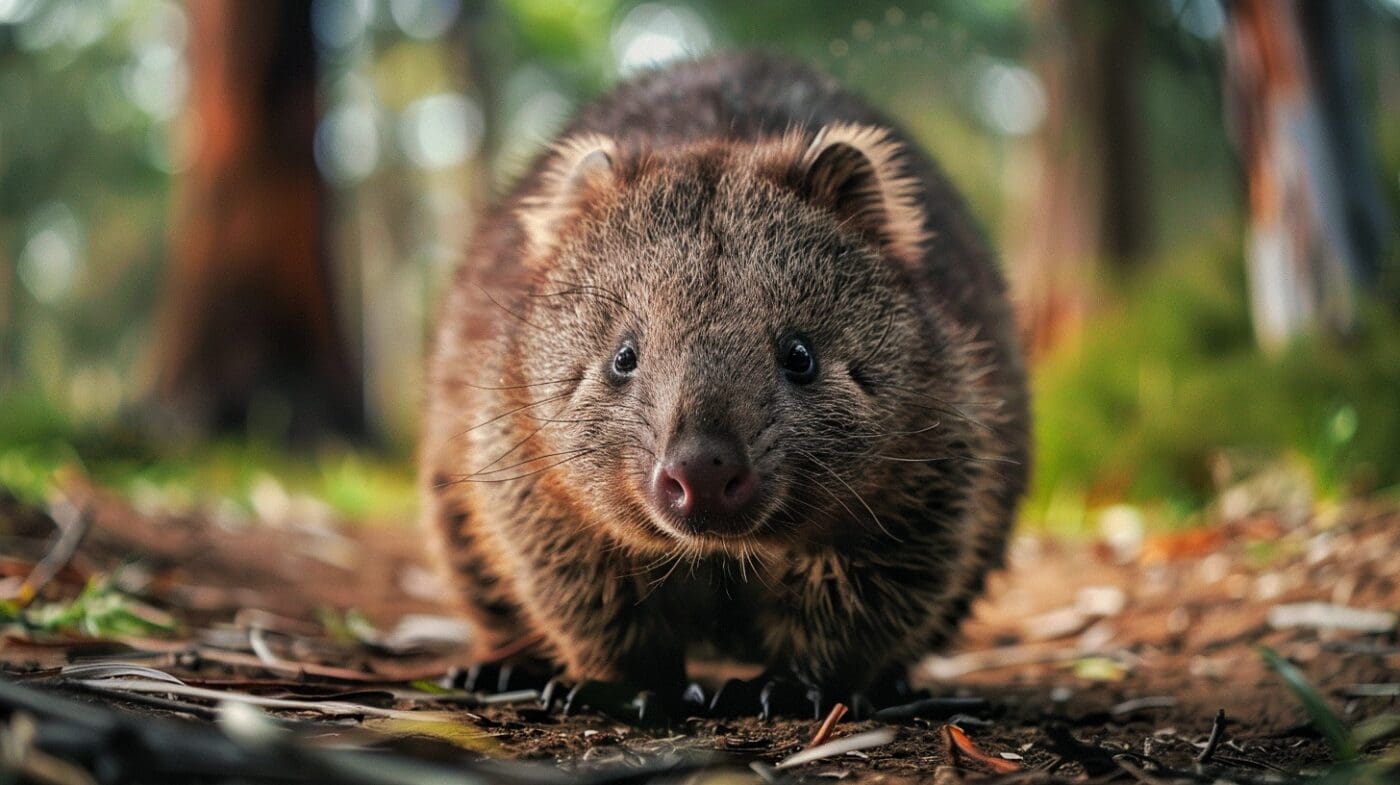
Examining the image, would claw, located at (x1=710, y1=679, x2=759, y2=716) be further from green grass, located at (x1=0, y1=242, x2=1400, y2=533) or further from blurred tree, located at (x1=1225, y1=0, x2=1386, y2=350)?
blurred tree, located at (x1=1225, y1=0, x2=1386, y2=350)

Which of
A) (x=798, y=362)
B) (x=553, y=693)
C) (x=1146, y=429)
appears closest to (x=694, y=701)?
(x=553, y=693)

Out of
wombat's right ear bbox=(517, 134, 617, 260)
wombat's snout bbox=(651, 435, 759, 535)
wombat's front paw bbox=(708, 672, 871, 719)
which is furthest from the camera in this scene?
wombat's right ear bbox=(517, 134, 617, 260)

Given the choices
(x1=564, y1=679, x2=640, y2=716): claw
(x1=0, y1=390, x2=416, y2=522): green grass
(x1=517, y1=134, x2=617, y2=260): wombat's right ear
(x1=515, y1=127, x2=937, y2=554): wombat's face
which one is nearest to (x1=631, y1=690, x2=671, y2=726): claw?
(x1=564, y1=679, x2=640, y2=716): claw

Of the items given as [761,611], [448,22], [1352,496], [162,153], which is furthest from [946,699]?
[162,153]

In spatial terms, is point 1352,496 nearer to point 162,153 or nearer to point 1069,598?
point 1069,598

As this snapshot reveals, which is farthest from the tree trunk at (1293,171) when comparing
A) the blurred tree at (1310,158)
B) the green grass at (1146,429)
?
the green grass at (1146,429)

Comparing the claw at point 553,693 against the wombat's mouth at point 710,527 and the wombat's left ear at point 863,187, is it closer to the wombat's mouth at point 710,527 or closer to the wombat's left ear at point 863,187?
the wombat's mouth at point 710,527
